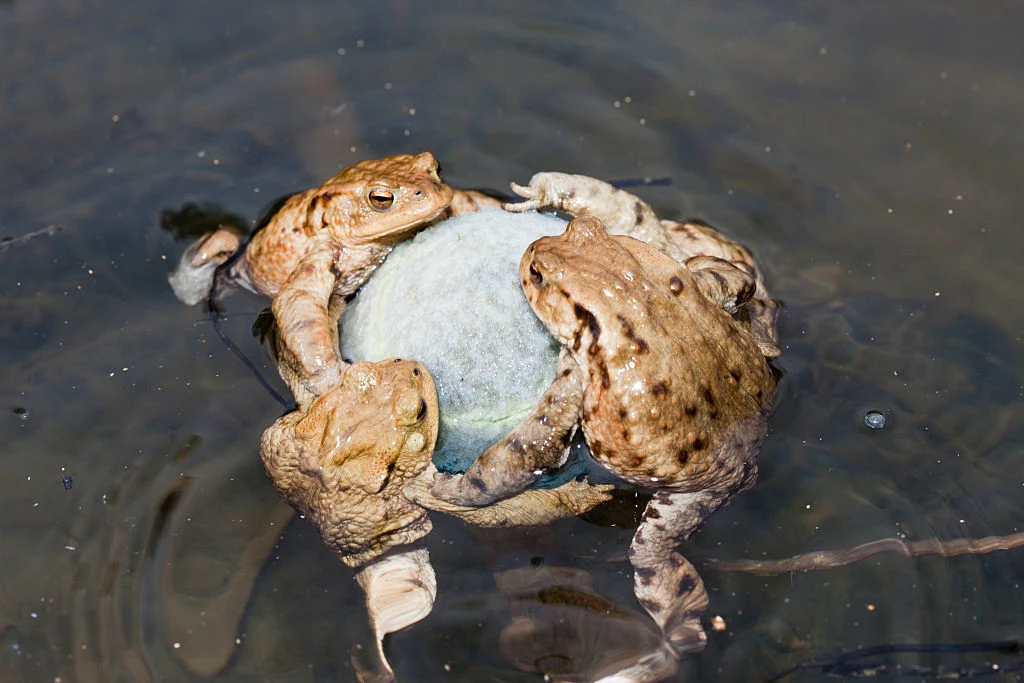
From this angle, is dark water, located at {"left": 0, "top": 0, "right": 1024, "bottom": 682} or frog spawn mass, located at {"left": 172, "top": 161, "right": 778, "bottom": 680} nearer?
frog spawn mass, located at {"left": 172, "top": 161, "right": 778, "bottom": 680}

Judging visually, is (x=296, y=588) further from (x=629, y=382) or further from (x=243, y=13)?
(x=243, y=13)

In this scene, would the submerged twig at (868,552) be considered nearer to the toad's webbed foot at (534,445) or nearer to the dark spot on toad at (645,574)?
the dark spot on toad at (645,574)

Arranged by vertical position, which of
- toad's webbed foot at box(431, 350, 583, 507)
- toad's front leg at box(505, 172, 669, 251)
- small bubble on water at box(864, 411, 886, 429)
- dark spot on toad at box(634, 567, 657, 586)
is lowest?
dark spot on toad at box(634, 567, 657, 586)

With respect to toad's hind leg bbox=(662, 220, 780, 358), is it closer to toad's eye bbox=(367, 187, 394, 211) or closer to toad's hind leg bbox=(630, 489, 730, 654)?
toad's hind leg bbox=(630, 489, 730, 654)

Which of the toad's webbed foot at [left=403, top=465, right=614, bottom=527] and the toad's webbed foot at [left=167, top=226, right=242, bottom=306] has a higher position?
the toad's webbed foot at [left=167, top=226, right=242, bottom=306]

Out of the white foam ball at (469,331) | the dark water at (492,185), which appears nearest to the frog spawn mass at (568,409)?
the white foam ball at (469,331)

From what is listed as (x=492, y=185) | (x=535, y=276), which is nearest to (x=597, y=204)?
(x=535, y=276)

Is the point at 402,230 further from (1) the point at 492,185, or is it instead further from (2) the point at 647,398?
(2) the point at 647,398

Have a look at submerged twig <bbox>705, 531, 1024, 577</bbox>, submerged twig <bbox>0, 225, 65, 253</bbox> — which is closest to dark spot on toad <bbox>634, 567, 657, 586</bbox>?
submerged twig <bbox>705, 531, 1024, 577</bbox>
